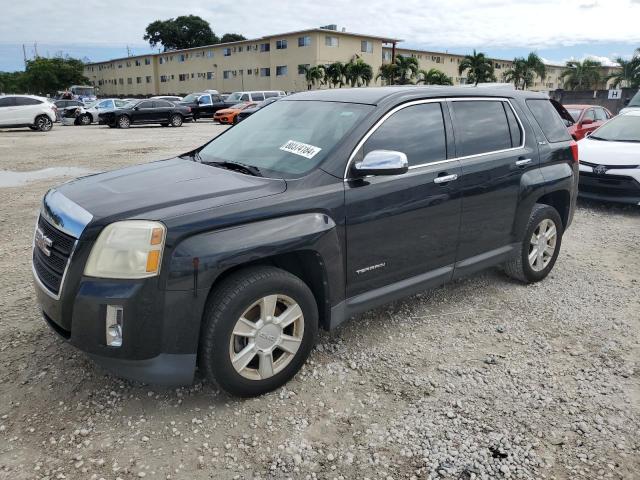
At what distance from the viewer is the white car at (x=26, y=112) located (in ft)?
72.1

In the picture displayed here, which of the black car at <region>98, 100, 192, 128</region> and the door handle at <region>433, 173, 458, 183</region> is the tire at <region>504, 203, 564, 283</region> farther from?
the black car at <region>98, 100, 192, 128</region>

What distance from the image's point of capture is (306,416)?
2.94 metres

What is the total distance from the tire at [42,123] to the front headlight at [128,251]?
2371 centimetres

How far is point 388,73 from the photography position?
5738 centimetres

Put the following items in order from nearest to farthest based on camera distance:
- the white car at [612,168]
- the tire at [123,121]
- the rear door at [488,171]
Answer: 1. the rear door at [488,171]
2. the white car at [612,168]
3. the tire at [123,121]

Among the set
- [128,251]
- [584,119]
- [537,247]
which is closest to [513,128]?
[537,247]

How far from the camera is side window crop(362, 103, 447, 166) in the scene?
3521mm

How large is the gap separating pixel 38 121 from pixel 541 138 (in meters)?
23.6

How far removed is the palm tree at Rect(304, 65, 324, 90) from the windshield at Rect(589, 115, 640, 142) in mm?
45132

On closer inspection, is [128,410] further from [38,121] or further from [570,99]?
[570,99]

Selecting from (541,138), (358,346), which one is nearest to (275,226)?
(358,346)

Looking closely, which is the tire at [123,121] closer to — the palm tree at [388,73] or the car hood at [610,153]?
the car hood at [610,153]

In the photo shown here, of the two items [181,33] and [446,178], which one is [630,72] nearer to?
[446,178]

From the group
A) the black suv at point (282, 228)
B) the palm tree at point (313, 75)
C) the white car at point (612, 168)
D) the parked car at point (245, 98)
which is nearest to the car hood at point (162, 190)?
the black suv at point (282, 228)
